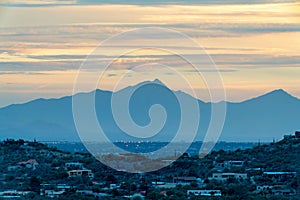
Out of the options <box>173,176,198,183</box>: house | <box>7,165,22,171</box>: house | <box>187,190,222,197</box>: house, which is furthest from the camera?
<box>7,165,22,171</box>: house

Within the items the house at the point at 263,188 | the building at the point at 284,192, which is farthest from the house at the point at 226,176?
the building at the point at 284,192

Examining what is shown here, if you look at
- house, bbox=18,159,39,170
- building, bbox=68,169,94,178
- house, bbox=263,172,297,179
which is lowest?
house, bbox=263,172,297,179

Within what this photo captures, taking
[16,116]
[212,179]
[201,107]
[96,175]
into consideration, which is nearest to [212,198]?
[212,179]

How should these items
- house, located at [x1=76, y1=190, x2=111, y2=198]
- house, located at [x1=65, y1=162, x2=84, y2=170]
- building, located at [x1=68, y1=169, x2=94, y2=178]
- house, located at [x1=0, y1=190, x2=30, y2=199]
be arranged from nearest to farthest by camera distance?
1. house, located at [x1=0, y1=190, x2=30, y2=199]
2. house, located at [x1=76, y1=190, x2=111, y2=198]
3. building, located at [x1=68, y1=169, x2=94, y2=178]
4. house, located at [x1=65, y1=162, x2=84, y2=170]

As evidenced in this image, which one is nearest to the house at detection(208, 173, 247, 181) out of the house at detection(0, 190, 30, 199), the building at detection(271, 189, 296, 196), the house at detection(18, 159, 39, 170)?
the building at detection(271, 189, 296, 196)

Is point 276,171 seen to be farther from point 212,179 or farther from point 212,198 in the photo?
point 212,198

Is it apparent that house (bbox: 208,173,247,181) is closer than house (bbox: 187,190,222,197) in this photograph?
No

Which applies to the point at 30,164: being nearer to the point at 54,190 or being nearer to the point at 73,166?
the point at 73,166

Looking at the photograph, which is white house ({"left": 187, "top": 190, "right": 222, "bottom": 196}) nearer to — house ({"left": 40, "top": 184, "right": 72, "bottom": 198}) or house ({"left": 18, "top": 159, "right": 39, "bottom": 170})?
house ({"left": 40, "top": 184, "right": 72, "bottom": 198})

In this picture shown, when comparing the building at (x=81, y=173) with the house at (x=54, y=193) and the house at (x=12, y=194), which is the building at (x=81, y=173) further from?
the house at (x=12, y=194)

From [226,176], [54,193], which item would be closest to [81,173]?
[226,176]

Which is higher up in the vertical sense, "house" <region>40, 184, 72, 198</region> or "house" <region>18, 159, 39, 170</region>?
"house" <region>18, 159, 39, 170</region>

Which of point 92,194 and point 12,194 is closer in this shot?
point 12,194

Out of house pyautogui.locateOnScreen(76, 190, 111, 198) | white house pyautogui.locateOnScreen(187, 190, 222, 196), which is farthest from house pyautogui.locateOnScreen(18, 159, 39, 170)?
white house pyautogui.locateOnScreen(187, 190, 222, 196)
